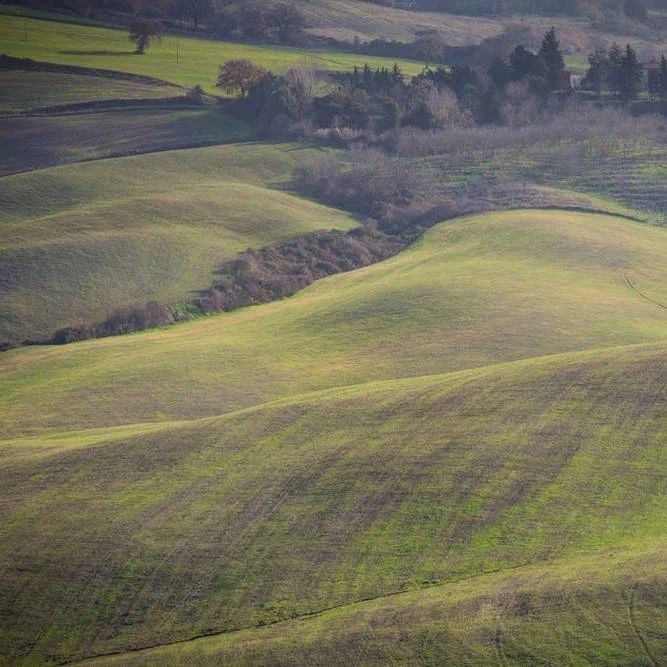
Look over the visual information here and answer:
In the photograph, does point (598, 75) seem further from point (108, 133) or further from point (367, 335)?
point (367, 335)

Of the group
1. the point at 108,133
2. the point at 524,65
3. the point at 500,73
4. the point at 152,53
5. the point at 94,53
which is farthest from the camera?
the point at 152,53

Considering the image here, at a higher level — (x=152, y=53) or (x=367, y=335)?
(x=152, y=53)

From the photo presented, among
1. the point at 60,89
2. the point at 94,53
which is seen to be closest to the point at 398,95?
the point at 60,89

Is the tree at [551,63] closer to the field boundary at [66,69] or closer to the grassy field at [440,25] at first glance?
the grassy field at [440,25]

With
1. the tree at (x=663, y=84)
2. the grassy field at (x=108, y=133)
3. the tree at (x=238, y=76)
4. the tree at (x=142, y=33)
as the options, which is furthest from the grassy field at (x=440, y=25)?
the grassy field at (x=108, y=133)

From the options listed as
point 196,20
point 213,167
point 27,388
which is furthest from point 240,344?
point 196,20
